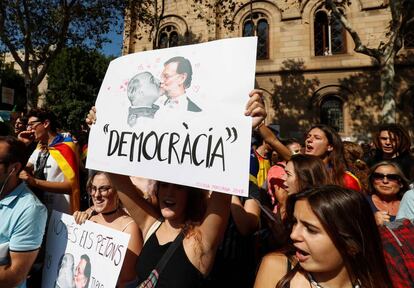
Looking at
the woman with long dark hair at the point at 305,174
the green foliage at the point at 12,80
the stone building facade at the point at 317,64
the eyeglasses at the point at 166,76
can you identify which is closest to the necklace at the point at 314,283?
the woman with long dark hair at the point at 305,174

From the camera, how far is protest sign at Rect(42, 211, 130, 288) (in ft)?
6.48

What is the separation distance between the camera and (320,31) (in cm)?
1511

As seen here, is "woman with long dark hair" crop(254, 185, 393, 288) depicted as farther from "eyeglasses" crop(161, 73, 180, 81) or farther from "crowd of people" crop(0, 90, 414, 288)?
"eyeglasses" crop(161, 73, 180, 81)

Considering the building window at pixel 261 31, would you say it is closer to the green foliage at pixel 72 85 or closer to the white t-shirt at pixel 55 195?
the green foliage at pixel 72 85

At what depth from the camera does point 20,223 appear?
2.08 m

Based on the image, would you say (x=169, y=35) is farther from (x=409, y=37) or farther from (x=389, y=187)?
(x=389, y=187)

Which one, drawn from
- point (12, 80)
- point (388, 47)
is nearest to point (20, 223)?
point (388, 47)

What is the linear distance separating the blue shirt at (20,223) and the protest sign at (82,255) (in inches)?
8.4

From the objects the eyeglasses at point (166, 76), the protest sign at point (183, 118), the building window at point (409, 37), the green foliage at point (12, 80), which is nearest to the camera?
the protest sign at point (183, 118)

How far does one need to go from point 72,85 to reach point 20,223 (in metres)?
23.1

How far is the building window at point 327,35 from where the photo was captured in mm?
14773

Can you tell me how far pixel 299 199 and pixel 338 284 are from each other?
412 mm

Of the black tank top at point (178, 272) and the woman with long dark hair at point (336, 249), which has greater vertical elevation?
the woman with long dark hair at point (336, 249)

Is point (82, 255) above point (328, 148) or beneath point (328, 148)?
beneath
